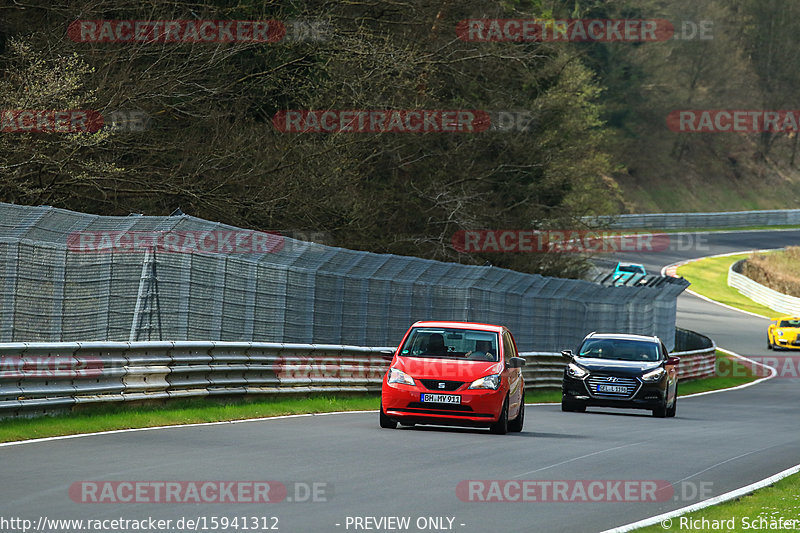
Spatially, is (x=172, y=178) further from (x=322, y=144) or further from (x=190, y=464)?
(x=190, y=464)

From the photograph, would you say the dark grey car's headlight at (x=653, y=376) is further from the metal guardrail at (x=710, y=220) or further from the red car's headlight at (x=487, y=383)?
the metal guardrail at (x=710, y=220)

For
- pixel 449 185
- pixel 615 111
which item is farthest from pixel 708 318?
pixel 615 111

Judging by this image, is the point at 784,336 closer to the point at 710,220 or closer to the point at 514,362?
the point at 514,362

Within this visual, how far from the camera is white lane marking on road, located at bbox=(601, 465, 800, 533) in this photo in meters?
9.23

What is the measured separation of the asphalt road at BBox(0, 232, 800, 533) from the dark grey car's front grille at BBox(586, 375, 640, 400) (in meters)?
2.07

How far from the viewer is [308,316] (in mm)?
21859

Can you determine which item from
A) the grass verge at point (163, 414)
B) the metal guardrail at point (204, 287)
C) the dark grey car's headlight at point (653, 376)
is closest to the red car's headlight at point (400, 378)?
the grass verge at point (163, 414)

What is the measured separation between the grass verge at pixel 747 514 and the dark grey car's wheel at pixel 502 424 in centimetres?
547

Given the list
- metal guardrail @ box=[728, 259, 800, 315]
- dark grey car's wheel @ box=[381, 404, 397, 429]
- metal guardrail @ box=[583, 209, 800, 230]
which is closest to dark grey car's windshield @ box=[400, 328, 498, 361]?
dark grey car's wheel @ box=[381, 404, 397, 429]

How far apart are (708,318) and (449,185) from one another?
90.5ft

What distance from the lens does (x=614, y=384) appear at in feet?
76.6

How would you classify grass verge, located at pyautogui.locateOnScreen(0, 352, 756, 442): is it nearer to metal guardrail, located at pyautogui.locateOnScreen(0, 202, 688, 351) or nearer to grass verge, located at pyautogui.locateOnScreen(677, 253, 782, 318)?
metal guardrail, located at pyautogui.locateOnScreen(0, 202, 688, 351)

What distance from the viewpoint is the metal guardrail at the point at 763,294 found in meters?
69.2

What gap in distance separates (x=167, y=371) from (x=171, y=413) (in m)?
0.61
